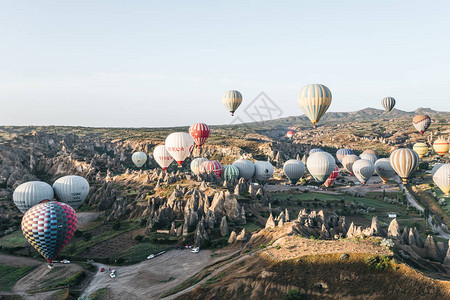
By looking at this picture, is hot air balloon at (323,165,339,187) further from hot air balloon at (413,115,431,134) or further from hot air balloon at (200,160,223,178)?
hot air balloon at (413,115,431,134)

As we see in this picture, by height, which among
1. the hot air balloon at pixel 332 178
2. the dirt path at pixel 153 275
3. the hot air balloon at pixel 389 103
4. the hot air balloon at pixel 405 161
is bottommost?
the dirt path at pixel 153 275

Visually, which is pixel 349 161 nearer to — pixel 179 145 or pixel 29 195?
pixel 179 145

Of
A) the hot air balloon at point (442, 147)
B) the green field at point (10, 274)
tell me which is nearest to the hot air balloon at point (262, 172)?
the green field at point (10, 274)

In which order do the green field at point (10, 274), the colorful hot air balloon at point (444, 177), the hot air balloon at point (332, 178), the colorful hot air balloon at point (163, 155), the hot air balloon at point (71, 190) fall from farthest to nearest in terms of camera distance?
the colorful hot air balloon at point (163, 155), the hot air balloon at point (332, 178), the colorful hot air balloon at point (444, 177), the hot air balloon at point (71, 190), the green field at point (10, 274)

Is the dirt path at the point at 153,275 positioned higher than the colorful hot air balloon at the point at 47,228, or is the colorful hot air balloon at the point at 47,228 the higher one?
the colorful hot air balloon at the point at 47,228

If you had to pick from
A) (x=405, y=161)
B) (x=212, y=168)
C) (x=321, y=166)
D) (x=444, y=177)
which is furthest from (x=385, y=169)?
(x=212, y=168)

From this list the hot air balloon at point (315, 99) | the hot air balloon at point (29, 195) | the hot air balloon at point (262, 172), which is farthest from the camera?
the hot air balloon at point (262, 172)

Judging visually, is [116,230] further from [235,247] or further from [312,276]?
[312,276]

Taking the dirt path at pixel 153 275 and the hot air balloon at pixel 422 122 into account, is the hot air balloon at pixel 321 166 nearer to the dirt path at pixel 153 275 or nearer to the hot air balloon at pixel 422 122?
the dirt path at pixel 153 275
